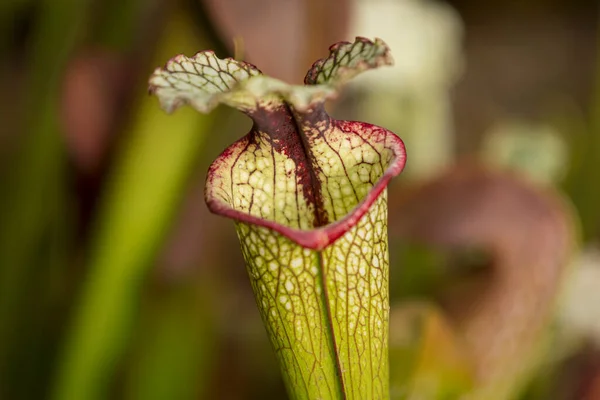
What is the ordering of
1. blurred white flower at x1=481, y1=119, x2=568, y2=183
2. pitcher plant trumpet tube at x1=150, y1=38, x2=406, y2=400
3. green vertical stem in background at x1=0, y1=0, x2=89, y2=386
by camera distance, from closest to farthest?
pitcher plant trumpet tube at x1=150, y1=38, x2=406, y2=400 → green vertical stem in background at x1=0, y1=0, x2=89, y2=386 → blurred white flower at x1=481, y1=119, x2=568, y2=183

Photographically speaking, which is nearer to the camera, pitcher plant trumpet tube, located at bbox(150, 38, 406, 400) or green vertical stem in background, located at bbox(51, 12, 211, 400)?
pitcher plant trumpet tube, located at bbox(150, 38, 406, 400)

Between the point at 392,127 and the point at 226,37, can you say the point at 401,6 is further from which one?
the point at 226,37

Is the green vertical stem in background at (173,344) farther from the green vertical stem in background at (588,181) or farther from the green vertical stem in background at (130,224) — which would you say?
the green vertical stem in background at (588,181)

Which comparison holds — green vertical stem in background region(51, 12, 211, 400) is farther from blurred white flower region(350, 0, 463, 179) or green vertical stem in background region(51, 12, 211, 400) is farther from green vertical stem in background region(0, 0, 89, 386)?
blurred white flower region(350, 0, 463, 179)

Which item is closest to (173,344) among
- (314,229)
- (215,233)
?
(215,233)

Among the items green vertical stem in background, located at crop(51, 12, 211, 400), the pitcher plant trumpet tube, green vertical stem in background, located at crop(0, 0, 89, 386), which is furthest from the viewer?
green vertical stem in background, located at crop(0, 0, 89, 386)

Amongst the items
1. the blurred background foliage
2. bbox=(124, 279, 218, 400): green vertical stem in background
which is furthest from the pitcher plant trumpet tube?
bbox=(124, 279, 218, 400): green vertical stem in background

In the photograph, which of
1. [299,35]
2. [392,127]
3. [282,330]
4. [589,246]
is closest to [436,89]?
[392,127]
